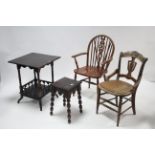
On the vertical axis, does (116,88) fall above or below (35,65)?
below

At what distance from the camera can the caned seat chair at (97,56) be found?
138 inches

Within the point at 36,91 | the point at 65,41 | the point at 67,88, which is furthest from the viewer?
the point at 65,41

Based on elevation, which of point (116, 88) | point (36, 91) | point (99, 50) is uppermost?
point (99, 50)

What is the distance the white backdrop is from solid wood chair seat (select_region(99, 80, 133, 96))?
1358 millimetres

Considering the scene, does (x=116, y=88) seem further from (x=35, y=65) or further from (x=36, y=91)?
(x=36, y=91)

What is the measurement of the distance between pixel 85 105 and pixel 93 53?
0.95m

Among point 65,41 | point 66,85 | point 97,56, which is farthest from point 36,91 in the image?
point 65,41

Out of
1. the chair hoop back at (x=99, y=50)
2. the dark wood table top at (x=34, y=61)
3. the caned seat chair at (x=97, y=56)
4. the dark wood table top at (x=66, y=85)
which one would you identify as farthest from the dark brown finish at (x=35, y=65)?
the chair hoop back at (x=99, y=50)

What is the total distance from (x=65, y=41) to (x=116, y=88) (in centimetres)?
175

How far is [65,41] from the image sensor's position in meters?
4.28

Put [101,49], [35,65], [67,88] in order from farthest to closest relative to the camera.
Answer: [101,49] < [35,65] < [67,88]

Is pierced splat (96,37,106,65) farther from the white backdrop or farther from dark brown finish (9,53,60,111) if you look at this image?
dark brown finish (9,53,60,111)

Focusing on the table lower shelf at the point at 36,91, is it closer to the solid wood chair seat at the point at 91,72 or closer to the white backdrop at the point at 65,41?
the solid wood chair seat at the point at 91,72
